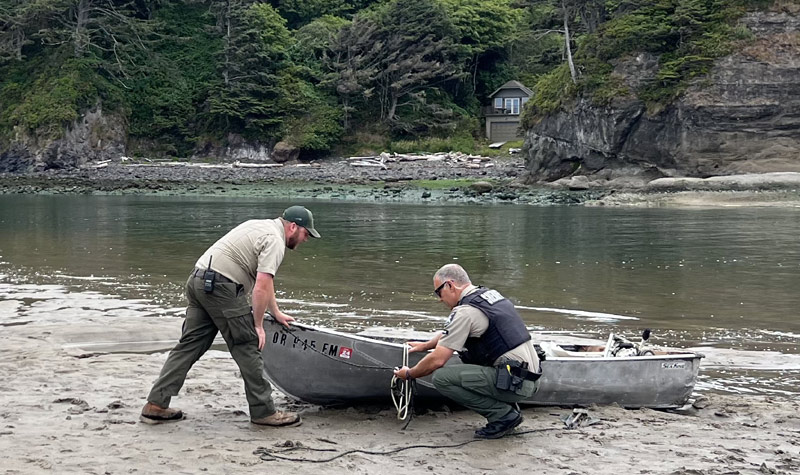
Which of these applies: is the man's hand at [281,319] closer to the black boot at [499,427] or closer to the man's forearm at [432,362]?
the man's forearm at [432,362]

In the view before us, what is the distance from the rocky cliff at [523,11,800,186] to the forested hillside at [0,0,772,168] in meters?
16.4

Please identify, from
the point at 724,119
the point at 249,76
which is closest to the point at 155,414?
the point at 724,119

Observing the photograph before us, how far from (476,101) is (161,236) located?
164 feet

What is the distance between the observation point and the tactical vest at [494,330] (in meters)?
7.17

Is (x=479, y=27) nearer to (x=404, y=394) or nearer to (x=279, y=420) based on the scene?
(x=404, y=394)

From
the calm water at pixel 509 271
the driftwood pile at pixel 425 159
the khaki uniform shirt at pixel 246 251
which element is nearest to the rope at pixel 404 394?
the khaki uniform shirt at pixel 246 251

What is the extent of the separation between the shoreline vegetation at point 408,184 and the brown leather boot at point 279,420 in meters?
34.6

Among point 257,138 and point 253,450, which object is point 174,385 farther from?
point 257,138

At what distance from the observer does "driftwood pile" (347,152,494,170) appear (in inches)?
2438

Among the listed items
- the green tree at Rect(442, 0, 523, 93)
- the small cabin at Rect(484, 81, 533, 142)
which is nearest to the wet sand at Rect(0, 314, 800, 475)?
the small cabin at Rect(484, 81, 533, 142)

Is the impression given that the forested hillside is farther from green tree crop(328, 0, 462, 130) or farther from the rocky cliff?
the rocky cliff

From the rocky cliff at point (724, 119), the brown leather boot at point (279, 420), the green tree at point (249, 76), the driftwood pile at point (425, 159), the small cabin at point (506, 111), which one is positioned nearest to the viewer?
the brown leather boot at point (279, 420)

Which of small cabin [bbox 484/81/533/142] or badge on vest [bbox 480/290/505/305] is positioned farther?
small cabin [bbox 484/81/533/142]

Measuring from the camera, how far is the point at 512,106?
7006 centimetres
